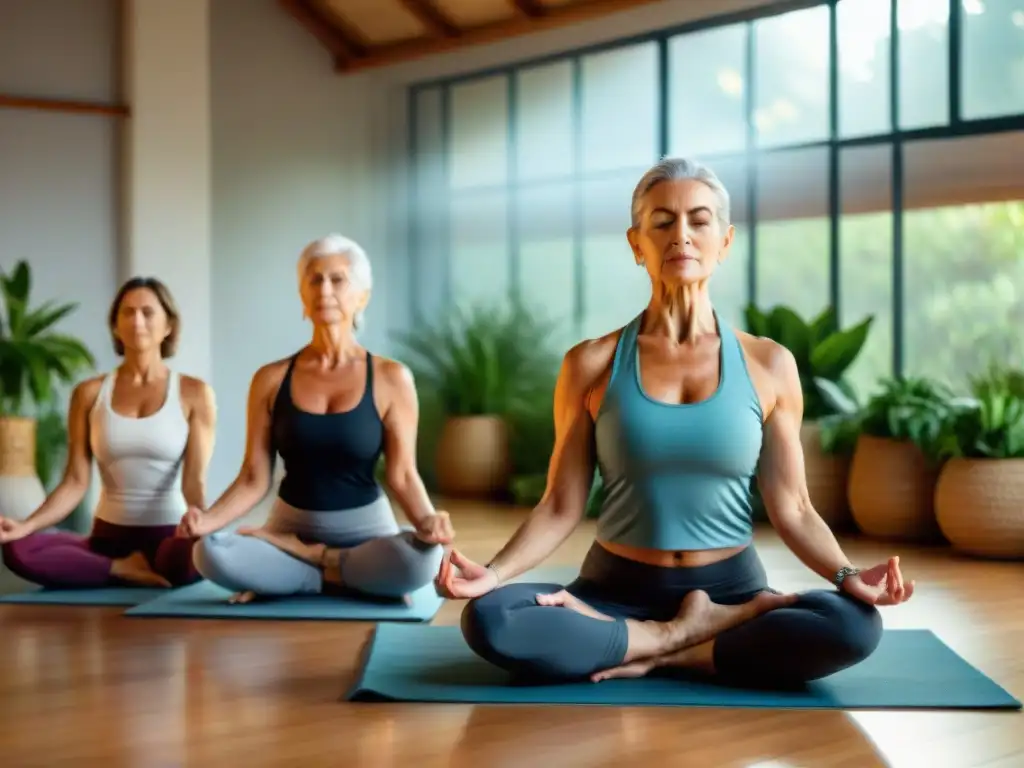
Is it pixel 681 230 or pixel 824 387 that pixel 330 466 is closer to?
pixel 681 230

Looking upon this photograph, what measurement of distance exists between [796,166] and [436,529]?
3.93 metres

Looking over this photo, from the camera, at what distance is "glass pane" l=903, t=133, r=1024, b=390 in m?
5.92

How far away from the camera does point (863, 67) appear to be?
6.35 metres

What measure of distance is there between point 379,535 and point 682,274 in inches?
53.4

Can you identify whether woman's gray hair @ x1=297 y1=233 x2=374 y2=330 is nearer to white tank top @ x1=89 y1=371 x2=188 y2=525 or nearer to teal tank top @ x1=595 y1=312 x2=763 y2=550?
white tank top @ x1=89 y1=371 x2=188 y2=525

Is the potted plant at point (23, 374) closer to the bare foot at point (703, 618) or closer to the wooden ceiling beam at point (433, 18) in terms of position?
the wooden ceiling beam at point (433, 18)

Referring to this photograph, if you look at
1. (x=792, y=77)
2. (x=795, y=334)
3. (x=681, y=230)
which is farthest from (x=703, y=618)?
(x=792, y=77)

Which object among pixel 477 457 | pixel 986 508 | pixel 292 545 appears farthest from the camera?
pixel 477 457

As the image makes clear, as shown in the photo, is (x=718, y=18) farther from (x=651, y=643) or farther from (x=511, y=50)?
(x=651, y=643)

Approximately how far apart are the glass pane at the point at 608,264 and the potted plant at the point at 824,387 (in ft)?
4.52

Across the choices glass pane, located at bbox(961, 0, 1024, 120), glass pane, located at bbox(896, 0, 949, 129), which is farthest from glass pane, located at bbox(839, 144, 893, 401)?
glass pane, located at bbox(961, 0, 1024, 120)

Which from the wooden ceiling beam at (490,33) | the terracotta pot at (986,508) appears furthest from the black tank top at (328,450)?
the wooden ceiling beam at (490,33)

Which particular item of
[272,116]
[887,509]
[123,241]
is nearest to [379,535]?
[887,509]

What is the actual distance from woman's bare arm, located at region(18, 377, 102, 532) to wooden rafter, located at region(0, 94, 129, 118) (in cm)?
373
